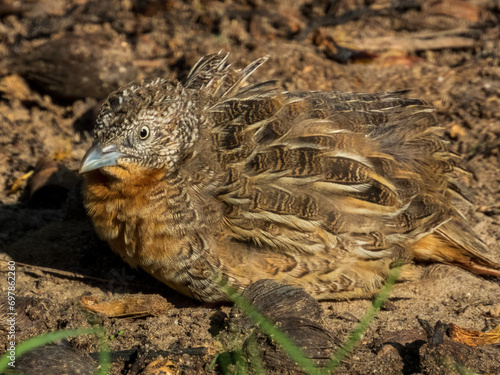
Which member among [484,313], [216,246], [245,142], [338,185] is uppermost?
[245,142]

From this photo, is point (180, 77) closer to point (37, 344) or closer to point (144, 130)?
point (144, 130)

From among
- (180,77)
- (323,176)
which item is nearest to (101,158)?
(323,176)

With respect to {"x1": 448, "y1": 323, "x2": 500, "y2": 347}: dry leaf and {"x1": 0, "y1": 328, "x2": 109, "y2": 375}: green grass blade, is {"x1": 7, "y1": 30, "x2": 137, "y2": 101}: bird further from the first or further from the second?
Result: {"x1": 448, "y1": 323, "x2": 500, "y2": 347}: dry leaf

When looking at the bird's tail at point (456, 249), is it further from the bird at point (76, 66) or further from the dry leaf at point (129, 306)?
the bird at point (76, 66)

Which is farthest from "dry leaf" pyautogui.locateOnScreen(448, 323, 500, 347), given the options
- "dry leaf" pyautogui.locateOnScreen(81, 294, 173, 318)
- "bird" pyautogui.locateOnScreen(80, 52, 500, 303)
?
"dry leaf" pyautogui.locateOnScreen(81, 294, 173, 318)

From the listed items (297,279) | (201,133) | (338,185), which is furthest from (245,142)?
(297,279)

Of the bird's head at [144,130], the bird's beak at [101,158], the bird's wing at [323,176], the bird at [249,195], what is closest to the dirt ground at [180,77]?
the bird at [249,195]

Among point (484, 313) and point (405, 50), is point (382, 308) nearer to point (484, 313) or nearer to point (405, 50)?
point (484, 313)
